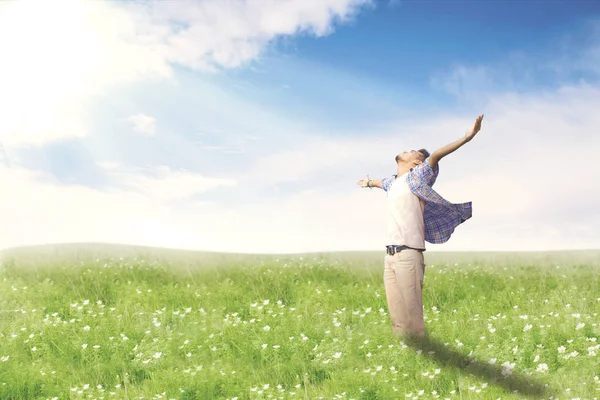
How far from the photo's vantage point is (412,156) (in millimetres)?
10445

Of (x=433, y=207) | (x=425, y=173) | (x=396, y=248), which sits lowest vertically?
(x=396, y=248)

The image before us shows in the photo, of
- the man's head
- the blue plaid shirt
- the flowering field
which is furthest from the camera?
the man's head

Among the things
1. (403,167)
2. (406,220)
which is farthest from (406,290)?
(403,167)

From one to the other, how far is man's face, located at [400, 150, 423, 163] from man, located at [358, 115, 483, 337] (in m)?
Result: 0.01

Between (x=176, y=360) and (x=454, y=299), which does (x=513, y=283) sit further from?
(x=176, y=360)

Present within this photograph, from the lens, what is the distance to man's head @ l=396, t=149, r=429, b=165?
34.2 ft

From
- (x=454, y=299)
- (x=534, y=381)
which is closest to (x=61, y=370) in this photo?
(x=534, y=381)

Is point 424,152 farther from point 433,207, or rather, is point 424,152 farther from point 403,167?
point 433,207

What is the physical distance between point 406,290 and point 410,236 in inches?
29.2

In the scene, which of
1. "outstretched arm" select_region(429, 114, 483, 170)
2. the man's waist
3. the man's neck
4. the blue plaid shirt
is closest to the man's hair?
the man's neck

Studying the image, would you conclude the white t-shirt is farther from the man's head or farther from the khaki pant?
the man's head

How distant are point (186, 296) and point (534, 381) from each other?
7788 mm

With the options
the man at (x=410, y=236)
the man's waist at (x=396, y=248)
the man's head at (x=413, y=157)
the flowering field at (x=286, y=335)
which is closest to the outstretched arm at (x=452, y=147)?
the man at (x=410, y=236)

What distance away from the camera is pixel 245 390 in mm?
8711
